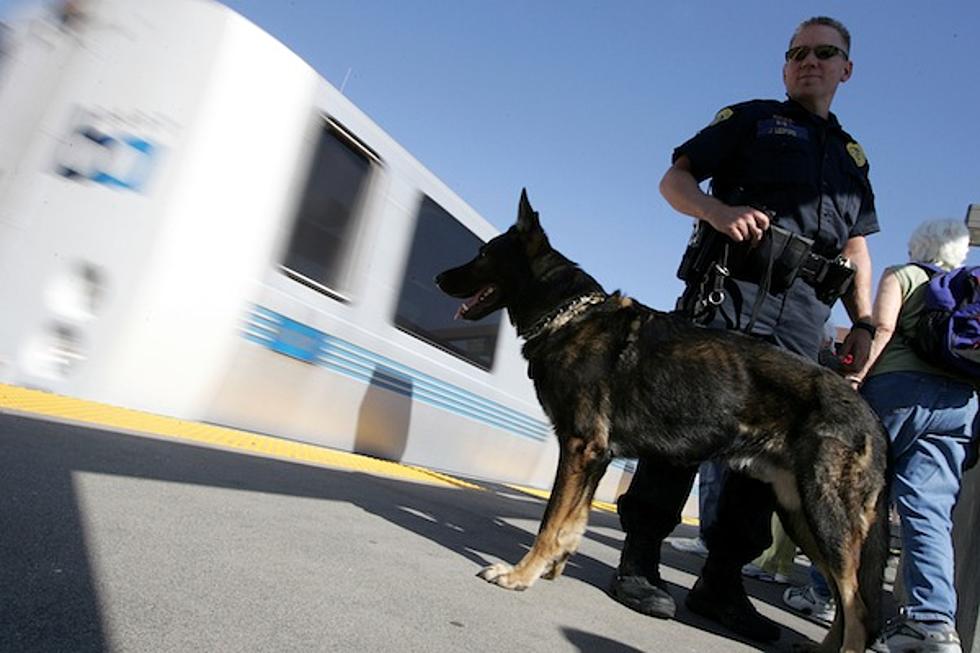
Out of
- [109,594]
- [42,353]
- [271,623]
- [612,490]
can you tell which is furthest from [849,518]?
[612,490]

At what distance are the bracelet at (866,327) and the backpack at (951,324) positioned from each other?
140 millimetres

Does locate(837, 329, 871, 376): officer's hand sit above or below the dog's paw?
above

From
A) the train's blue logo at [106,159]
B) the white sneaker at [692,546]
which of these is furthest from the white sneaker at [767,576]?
the train's blue logo at [106,159]

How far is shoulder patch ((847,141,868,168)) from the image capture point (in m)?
3.26

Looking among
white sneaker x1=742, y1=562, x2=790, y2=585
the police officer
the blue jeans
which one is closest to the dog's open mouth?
the police officer

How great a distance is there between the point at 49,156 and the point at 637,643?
149 inches

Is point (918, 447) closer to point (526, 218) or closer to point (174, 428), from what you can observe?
point (526, 218)

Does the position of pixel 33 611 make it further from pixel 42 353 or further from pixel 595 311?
pixel 42 353

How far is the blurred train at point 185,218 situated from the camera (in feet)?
12.6

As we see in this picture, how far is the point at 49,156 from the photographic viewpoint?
152 inches

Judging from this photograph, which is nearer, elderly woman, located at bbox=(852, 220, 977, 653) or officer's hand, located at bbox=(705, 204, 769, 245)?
elderly woman, located at bbox=(852, 220, 977, 653)

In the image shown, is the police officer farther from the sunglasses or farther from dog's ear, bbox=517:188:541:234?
dog's ear, bbox=517:188:541:234

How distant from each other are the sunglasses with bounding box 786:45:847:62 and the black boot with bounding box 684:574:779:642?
2.29m

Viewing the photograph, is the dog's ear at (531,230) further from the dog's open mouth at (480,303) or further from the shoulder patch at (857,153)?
the shoulder patch at (857,153)
